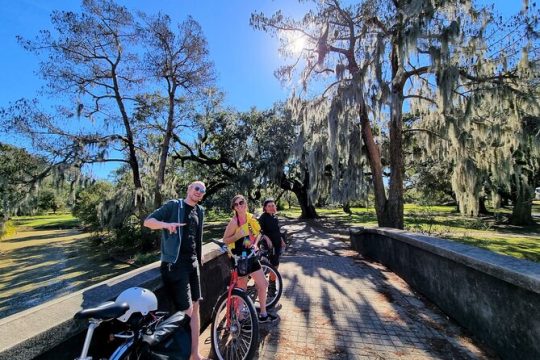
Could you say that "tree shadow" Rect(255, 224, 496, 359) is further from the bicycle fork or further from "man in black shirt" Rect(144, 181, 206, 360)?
the bicycle fork

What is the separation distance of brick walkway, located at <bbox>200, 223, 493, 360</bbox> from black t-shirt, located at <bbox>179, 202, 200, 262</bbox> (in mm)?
1097

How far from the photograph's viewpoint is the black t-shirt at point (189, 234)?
9.16 ft

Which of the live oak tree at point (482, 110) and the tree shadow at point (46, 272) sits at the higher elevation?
the live oak tree at point (482, 110)

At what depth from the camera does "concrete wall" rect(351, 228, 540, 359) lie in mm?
2615

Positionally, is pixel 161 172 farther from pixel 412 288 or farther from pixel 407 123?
pixel 407 123

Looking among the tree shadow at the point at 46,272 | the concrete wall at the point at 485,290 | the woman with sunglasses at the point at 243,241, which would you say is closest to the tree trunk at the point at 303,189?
the tree shadow at the point at 46,272

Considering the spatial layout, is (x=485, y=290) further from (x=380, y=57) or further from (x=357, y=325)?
(x=380, y=57)

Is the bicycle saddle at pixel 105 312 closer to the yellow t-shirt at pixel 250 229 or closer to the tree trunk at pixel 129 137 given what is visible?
the yellow t-shirt at pixel 250 229

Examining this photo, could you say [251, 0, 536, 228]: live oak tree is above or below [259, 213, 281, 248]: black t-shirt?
above

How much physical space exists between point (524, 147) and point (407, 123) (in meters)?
8.94

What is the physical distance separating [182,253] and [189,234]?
0.17 meters

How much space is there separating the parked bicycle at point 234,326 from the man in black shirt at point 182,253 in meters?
0.26

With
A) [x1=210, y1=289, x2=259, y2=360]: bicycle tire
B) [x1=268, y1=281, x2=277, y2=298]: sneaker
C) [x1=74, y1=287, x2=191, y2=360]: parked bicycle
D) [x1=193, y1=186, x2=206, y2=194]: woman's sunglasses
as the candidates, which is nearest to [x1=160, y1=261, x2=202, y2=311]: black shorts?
[x1=210, y1=289, x2=259, y2=360]: bicycle tire

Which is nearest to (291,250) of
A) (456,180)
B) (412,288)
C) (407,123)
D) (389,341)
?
(412,288)
